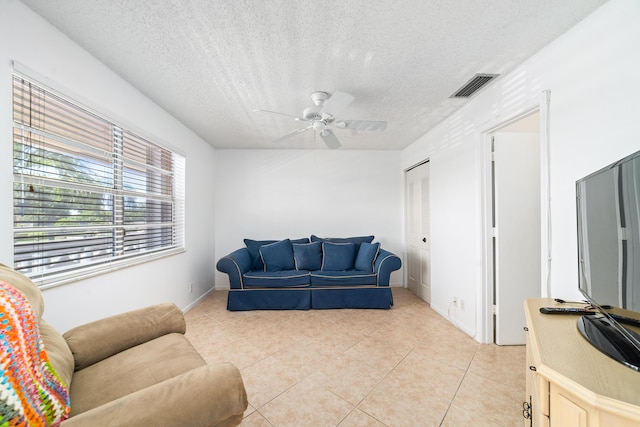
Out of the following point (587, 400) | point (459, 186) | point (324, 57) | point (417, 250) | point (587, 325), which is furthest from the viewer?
point (417, 250)

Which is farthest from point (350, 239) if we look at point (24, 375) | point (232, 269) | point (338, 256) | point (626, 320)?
point (24, 375)

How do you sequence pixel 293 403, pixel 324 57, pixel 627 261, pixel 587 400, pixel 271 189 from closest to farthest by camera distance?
pixel 587 400
pixel 627 261
pixel 293 403
pixel 324 57
pixel 271 189

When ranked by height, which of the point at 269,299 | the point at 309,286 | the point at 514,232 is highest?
the point at 514,232

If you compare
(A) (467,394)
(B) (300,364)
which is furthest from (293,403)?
(A) (467,394)

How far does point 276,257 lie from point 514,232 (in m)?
2.89

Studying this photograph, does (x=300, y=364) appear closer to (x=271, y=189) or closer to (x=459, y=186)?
(x=459, y=186)

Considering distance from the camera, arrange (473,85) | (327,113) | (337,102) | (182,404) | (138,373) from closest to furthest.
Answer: (182,404), (138,373), (337,102), (473,85), (327,113)

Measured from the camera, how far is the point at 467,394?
1643 millimetres

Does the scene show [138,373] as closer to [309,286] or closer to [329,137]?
[309,286]

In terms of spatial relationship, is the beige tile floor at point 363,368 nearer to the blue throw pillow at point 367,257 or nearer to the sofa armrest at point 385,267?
the sofa armrest at point 385,267

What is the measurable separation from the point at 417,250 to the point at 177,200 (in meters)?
3.59

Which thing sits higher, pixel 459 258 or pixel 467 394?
pixel 459 258

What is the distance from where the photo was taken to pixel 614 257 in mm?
905

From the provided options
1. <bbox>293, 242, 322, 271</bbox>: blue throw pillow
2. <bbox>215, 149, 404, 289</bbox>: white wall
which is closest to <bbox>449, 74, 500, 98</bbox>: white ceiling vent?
<bbox>215, 149, 404, 289</bbox>: white wall
